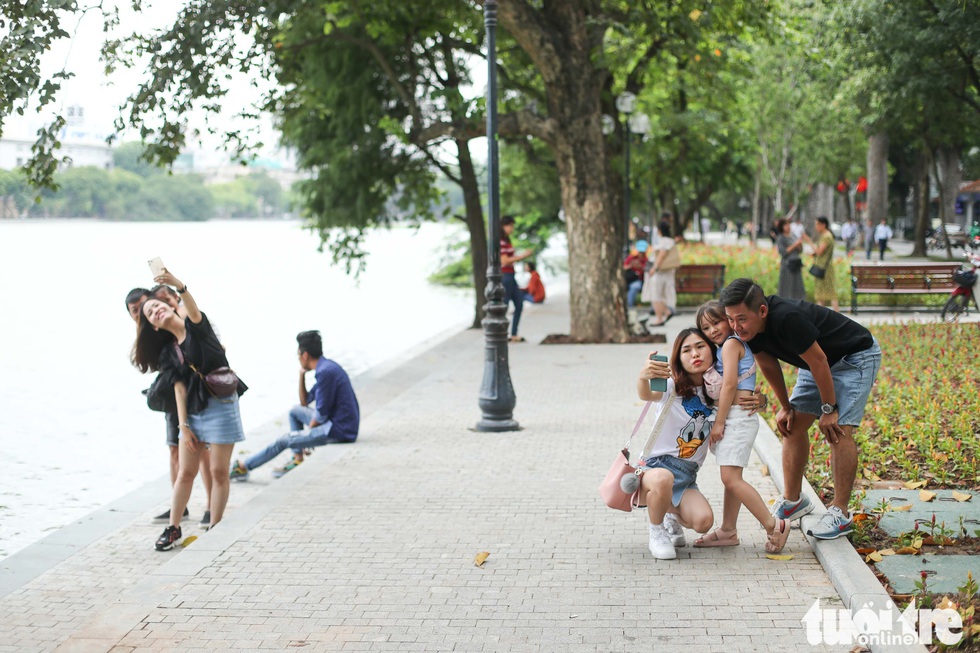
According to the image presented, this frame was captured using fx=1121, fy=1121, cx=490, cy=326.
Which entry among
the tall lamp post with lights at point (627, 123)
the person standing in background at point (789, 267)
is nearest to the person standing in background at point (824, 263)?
the person standing in background at point (789, 267)

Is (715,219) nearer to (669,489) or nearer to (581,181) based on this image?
(581,181)

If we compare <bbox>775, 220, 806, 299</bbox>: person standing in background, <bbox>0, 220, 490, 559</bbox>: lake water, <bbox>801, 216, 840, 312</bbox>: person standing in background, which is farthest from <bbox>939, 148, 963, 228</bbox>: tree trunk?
<bbox>775, 220, 806, 299</bbox>: person standing in background

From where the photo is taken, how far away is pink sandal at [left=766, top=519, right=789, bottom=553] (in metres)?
6.09

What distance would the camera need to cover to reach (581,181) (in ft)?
55.5

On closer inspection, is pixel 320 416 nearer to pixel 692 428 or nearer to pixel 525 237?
pixel 692 428

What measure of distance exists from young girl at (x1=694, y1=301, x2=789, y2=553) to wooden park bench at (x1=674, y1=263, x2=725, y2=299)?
643 inches

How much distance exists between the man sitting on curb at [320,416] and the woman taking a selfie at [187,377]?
71.1 inches

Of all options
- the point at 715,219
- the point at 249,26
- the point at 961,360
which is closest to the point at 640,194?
the point at 249,26

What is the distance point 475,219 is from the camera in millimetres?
22172

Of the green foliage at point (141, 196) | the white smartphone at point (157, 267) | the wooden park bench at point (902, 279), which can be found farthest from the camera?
the wooden park bench at point (902, 279)

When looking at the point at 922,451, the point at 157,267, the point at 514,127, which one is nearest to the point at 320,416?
the point at 157,267

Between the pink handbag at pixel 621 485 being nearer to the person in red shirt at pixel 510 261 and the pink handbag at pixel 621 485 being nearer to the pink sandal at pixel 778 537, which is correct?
the pink sandal at pixel 778 537

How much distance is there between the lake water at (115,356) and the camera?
1020 cm

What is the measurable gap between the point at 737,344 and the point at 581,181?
1123 cm
